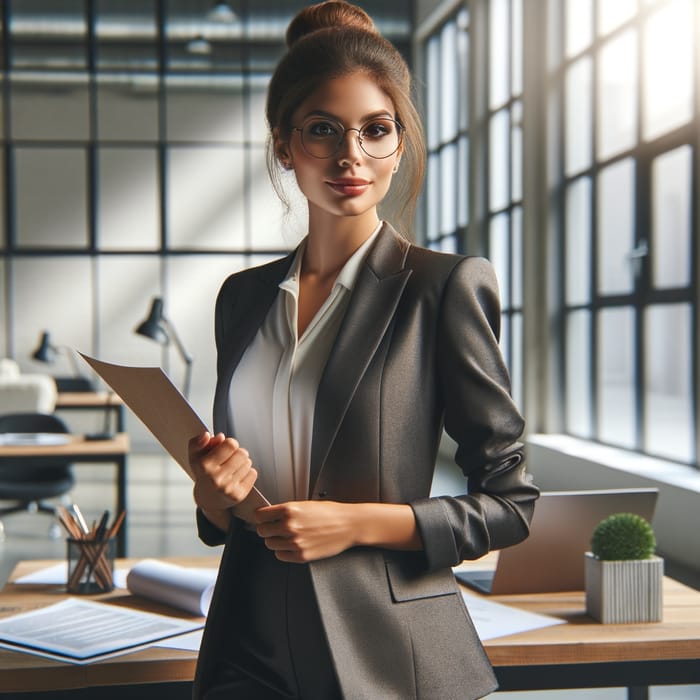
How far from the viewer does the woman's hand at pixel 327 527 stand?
1011 mm

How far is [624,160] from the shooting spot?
626 centimetres

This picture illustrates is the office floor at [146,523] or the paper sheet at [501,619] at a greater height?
the paper sheet at [501,619]

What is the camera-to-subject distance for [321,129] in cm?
114

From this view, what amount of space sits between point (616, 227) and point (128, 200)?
7024mm

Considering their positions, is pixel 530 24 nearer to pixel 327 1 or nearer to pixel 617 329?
pixel 617 329

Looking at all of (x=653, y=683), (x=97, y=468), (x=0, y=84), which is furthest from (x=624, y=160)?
(x=0, y=84)

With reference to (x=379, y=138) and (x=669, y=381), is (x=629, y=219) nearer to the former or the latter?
(x=669, y=381)

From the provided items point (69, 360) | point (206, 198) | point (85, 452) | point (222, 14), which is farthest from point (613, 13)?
point (69, 360)

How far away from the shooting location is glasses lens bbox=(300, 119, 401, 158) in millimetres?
1142

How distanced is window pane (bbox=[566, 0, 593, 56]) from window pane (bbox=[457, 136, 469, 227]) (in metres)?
2.60

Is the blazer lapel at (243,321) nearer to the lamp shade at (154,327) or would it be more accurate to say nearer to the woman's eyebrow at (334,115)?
the woman's eyebrow at (334,115)

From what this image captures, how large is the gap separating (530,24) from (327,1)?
7072 mm

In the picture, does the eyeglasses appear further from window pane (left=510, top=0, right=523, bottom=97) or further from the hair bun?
window pane (left=510, top=0, right=523, bottom=97)

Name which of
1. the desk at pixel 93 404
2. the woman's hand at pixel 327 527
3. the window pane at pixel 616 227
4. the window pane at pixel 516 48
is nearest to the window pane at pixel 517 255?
the window pane at pixel 516 48
